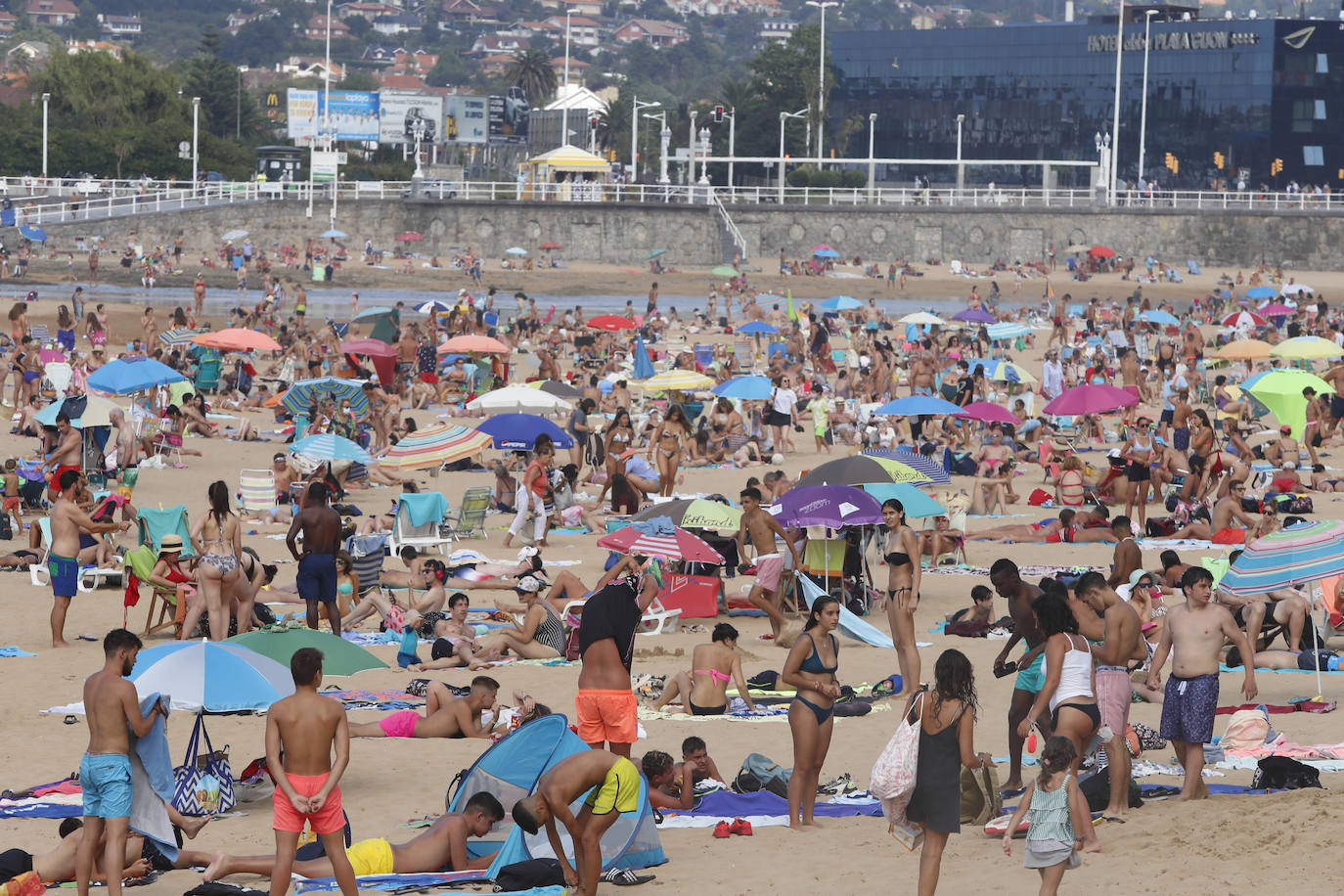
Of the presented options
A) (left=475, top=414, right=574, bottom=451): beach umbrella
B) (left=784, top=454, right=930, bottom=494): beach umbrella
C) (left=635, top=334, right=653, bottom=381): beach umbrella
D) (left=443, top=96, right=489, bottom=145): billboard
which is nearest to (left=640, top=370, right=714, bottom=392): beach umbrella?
(left=635, top=334, right=653, bottom=381): beach umbrella

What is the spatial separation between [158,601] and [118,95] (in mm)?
58080

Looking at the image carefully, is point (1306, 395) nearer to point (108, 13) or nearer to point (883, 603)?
point (883, 603)

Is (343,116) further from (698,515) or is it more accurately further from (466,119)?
(698,515)

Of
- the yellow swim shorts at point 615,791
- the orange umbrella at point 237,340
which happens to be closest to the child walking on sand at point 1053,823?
the yellow swim shorts at point 615,791

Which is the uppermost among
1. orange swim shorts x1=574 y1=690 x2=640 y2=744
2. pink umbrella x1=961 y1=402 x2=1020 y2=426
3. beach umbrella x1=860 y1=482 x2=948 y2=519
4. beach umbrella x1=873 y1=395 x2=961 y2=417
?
beach umbrella x1=873 y1=395 x2=961 y2=417

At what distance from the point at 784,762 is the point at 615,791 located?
2494 millimetres

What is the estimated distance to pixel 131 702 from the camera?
588 centimetres

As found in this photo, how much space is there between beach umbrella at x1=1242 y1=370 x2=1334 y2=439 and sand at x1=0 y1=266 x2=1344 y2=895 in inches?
256

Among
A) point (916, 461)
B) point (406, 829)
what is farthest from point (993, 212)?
point (406, 829)

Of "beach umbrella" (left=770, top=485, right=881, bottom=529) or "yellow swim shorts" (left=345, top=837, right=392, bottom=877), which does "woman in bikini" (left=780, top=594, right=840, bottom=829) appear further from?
"beach umbrella" (left=770, top=485, right=881, bottom=529)

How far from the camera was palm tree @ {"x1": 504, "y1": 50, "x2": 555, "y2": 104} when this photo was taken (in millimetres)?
110062

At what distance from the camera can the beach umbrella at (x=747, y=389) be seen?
1939cm

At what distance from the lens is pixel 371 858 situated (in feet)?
21.0

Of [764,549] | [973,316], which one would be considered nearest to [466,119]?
[973,316]
